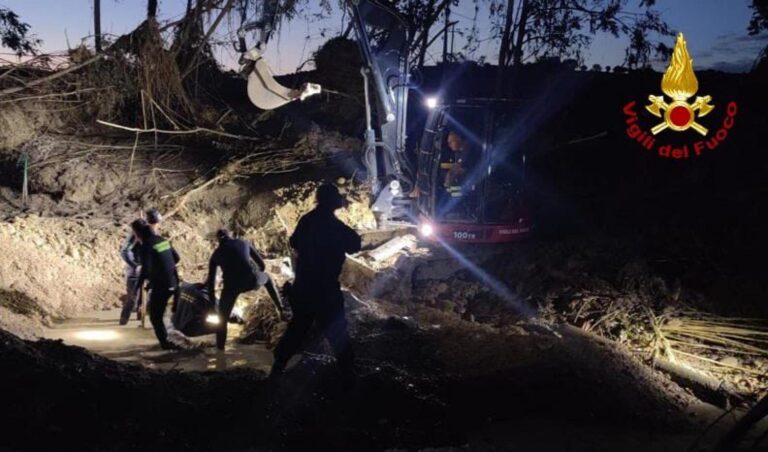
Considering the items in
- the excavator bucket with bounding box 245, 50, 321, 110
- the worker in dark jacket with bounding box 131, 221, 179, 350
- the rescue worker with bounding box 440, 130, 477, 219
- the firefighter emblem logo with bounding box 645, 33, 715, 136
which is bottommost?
the worker in dark jacket with bounding box 131, 221, 179, 350

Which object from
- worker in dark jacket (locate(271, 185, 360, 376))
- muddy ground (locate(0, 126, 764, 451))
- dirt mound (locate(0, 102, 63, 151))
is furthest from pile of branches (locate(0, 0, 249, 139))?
worker in dark jacket (locate(271, 185, 360, 376))

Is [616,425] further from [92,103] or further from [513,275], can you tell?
[92,103]

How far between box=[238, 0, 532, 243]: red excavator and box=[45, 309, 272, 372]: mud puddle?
3.67 meters

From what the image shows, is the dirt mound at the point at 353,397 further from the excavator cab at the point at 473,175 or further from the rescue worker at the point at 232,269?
the excavator cab at the point at 473,175

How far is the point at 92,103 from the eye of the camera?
40.1 feet

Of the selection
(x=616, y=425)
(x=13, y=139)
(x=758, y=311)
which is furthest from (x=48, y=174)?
(x=758, y=311)

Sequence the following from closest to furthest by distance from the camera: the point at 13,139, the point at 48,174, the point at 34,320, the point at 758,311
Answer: the point at 34,320 < the point at 758,311 < the point at 48,174 < the point at 13,139

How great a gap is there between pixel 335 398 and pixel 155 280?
2661 millimetres

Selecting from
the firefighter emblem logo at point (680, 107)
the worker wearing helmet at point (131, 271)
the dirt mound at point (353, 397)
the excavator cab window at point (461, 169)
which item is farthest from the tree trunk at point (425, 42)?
the dirt mound at point (353, 397)

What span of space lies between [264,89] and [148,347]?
11.5ft

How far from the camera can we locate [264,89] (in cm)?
776

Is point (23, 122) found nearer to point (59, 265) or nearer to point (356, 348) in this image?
point (59, 265)

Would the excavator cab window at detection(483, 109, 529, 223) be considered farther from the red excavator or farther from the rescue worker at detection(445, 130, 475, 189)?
the rescue worker at detection(445, 130, 475, 189)

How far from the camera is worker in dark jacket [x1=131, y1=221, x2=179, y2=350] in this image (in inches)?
242
